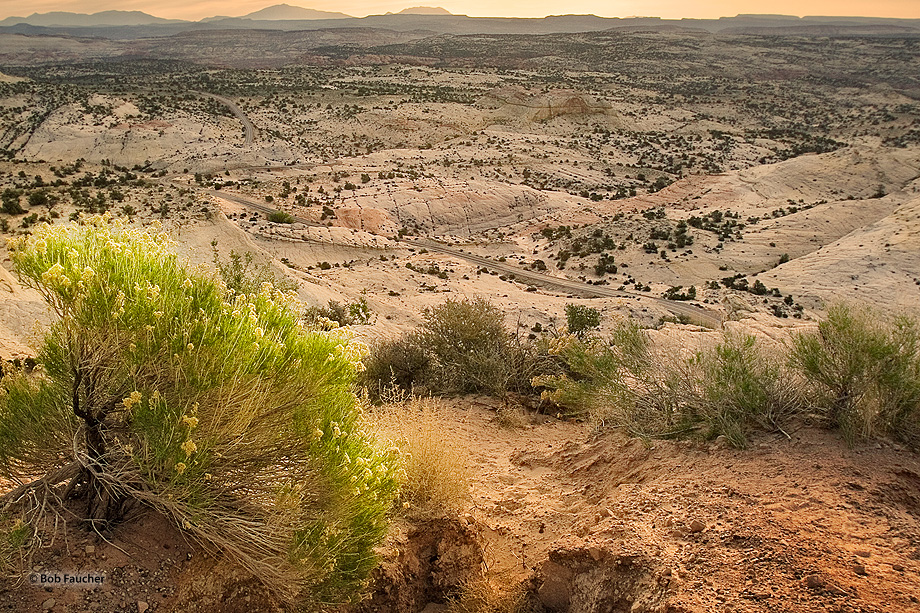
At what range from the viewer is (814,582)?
3824 millimetres

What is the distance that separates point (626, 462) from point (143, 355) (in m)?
4.93

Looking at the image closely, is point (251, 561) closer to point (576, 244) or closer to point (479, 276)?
point (479, 276)

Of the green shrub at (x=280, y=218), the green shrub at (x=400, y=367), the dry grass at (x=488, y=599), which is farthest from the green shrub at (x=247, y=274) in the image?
the green shrub at (x=280, y=218)

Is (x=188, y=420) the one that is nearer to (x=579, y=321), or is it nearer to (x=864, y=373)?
(x=864, y=373)

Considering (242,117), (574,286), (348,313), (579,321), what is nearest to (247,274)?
(348,313)

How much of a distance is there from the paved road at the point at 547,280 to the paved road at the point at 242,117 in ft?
53.6

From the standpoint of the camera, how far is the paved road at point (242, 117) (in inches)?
1822

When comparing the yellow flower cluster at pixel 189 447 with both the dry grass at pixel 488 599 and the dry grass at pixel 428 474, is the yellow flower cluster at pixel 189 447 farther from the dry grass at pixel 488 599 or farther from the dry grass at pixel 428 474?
the dry grass at pixel 488 599

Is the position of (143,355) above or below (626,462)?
above

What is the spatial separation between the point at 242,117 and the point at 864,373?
2125 inches

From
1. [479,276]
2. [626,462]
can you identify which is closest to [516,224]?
[479,276]

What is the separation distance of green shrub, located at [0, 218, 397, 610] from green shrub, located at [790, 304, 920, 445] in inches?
176

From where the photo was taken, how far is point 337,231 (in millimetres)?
27656

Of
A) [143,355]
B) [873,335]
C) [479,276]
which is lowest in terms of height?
[479,276]
